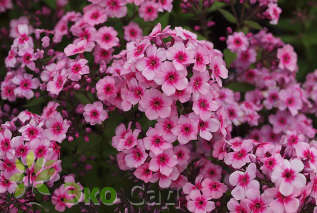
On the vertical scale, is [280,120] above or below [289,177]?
below

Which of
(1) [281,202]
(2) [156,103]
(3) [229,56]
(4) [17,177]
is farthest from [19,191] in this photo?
(3) [229,56]

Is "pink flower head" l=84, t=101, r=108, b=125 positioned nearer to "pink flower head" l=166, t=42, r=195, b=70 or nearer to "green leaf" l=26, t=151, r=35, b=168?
"green leaf" l=26, t=151, r=35, b=168

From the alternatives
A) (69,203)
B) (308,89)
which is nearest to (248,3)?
(308,89)

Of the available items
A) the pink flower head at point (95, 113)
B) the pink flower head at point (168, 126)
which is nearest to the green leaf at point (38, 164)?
the pink flower head at point (95, 113)

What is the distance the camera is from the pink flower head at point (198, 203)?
9.74ft

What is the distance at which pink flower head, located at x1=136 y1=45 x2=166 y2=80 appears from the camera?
285cm

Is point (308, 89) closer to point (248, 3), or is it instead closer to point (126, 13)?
point (248, 3)

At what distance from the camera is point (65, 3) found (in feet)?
15.2

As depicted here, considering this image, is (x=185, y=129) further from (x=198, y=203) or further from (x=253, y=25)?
(x=253, y=25)

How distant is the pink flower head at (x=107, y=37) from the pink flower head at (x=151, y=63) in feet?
2.02

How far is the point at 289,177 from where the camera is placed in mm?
2727

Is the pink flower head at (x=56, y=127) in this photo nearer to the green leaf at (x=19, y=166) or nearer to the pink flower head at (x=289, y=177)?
the green leaf at (x=19, y=166)

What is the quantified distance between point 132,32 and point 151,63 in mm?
864

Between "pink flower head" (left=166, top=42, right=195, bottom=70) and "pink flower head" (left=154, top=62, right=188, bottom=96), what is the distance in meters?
0.05
